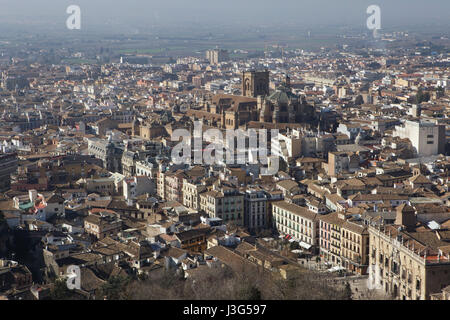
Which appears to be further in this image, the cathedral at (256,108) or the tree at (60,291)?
the cathedral at (256,108)

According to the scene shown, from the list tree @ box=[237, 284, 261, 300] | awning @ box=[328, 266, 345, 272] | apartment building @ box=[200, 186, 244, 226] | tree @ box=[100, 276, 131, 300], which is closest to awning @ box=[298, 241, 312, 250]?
awning @ box=[328, 266, 345, 272]

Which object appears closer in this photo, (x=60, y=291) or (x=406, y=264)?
(x=60, y=291)

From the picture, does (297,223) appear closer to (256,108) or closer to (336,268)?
(336,268)

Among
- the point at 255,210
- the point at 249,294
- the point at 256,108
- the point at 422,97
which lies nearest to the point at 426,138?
the point at 256,108

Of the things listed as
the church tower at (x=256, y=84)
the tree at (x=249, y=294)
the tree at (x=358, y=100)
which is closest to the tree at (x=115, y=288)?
the tree at (x=249, y=294)

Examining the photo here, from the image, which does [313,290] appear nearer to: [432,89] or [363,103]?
[363,103]

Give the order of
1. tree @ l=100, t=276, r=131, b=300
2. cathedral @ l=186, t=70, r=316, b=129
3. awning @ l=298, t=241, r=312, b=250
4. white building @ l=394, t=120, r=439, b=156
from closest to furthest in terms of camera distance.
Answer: tree @ l=100, t=276, r=131, b=300, awning @ l=298, t=241, r=312, b=250, white building @ l=394, t=120, r=439, b=156, cathedral @ l=186, t=70, r=316, b=129

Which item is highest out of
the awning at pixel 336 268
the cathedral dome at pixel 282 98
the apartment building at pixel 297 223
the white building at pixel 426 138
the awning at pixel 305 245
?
the cathedral dome at pixel 282 98

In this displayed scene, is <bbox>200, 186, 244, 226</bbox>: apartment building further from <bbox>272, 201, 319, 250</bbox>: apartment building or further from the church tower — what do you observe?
the church tower

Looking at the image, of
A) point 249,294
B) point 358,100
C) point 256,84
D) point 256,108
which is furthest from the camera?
point 358,100

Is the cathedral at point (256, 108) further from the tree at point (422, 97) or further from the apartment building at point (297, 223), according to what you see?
the tree at point (422, 97)

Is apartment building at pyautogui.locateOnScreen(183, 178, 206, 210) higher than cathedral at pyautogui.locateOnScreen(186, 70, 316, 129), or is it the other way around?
cathedral at pyautogui.locateOnScreen(186, 70, 316, 129)
